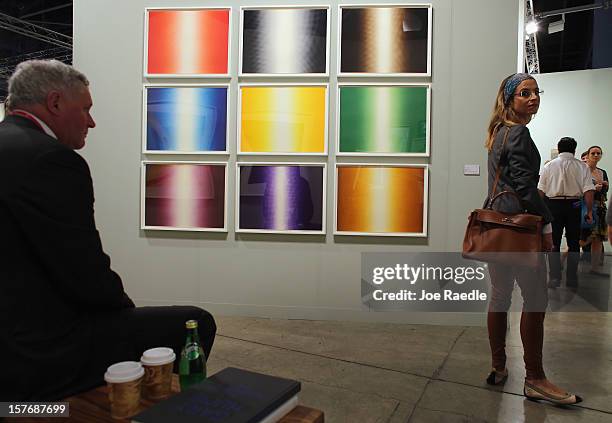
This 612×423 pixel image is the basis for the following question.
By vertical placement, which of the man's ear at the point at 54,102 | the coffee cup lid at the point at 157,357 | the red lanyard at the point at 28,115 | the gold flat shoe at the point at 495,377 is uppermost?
the man's ear at the point at 54,102

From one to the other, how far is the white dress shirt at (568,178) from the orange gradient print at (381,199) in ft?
8.10

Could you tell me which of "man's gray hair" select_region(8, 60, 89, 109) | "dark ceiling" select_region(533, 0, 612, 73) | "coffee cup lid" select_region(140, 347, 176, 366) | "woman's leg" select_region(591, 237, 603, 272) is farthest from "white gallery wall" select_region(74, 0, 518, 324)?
"dark ceiling" select_region(533, 0, 612, 73)

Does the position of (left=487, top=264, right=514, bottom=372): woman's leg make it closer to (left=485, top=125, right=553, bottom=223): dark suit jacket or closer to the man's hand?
the man's hand

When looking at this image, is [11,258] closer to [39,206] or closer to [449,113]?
[39,206]

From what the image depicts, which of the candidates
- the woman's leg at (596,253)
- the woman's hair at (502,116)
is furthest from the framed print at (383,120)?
the woman's leg at (596,253)

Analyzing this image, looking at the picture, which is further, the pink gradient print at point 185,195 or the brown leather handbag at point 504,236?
the pink gradient print at point 185,195

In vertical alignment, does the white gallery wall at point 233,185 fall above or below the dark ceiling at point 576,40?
below

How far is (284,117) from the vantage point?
4.23 m

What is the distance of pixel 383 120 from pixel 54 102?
305cm

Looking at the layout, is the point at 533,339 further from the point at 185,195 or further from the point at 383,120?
the point at 185,195

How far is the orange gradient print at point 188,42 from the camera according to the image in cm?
430

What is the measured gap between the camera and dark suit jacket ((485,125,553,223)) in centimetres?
248

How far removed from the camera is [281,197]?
4234mm

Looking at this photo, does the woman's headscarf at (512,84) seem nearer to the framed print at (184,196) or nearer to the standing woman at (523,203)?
the standing woman at (523,203)
